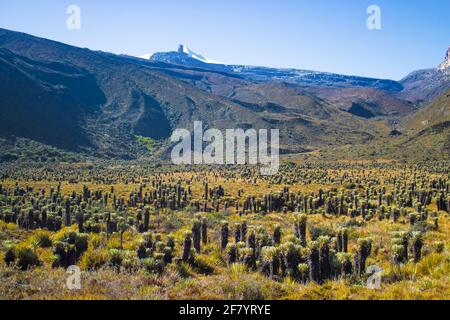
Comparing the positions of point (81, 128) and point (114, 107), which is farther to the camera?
point (114, 107)

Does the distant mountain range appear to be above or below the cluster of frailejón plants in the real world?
above

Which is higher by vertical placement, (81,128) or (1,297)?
(81,128)

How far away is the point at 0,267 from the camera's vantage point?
32.0 feet

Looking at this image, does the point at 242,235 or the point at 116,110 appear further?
the point at 116,110

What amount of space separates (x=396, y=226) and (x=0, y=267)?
19986 mm

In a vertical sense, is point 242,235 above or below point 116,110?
below

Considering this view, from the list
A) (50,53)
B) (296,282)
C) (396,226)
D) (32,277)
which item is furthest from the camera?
(50,53)

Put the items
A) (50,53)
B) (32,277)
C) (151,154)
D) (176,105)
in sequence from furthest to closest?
(50,53), (176,105), (151,154), (32,277)

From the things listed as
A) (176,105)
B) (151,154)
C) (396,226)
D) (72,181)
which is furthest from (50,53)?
(396,226)

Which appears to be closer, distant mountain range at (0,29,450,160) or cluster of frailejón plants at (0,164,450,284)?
cluster of frailejón plants at (0,164,450,284)

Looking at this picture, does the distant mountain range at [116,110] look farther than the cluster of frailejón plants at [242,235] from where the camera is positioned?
Yes

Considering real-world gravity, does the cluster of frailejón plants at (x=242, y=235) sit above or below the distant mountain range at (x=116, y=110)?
below

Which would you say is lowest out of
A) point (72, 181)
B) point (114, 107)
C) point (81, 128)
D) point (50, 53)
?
point (72, 181)
